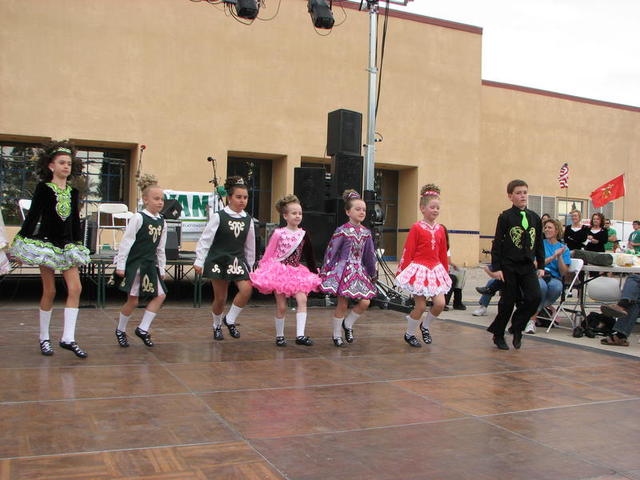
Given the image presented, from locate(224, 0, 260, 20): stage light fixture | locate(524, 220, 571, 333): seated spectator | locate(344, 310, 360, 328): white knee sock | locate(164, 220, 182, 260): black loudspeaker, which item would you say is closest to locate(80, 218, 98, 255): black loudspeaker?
locate(164, 220, 182, 260): black loudspeaker

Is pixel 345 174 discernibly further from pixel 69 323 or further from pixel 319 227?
pixel 69 323

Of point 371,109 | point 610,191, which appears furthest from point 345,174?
point 610,191

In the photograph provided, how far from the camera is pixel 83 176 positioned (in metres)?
15.8

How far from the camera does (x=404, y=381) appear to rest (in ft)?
16.7

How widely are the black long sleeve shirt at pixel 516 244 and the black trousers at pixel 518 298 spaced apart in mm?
84

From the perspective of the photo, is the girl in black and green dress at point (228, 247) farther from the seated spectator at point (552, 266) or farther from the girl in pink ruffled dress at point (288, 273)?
the seated spectator at point (552, 266)

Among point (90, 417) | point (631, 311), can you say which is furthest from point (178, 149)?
point (90, 417)

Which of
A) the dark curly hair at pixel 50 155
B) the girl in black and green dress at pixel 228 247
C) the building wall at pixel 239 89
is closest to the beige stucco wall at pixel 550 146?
the building wall at pixel 239 89

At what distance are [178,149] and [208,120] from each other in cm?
111

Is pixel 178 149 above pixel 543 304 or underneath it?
above

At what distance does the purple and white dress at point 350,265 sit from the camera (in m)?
6.48

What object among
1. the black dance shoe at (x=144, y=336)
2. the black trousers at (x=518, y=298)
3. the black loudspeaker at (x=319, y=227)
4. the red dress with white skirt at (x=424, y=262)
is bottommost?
the black dance shoe at (x=144, y=336)

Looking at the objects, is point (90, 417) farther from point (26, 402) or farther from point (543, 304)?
point (543, 304)

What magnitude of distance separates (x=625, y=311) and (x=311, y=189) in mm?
5138
